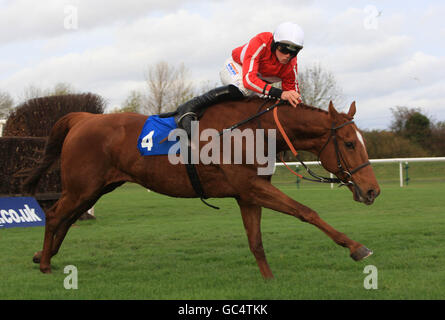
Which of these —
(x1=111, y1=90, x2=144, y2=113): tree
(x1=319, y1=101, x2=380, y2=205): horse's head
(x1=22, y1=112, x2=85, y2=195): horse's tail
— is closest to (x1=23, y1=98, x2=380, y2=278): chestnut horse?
(x1=319, y1=101, x2=380, y2=205): horse's head

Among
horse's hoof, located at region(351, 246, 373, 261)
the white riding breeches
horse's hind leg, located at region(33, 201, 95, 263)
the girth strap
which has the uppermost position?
the white riding breeches

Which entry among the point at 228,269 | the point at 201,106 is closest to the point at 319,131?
the point at 201,106

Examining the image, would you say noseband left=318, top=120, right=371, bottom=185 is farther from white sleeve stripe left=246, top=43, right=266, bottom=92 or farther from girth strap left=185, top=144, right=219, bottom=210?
girth strap left=185, top=144, right=219, bottom=210

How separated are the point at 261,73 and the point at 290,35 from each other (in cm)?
54

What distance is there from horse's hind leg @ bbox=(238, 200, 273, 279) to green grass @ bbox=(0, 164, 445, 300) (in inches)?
5.9

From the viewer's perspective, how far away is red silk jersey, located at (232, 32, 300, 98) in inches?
193

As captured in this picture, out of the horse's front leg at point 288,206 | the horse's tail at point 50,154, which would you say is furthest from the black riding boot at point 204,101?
the horse's tail at point 50,154

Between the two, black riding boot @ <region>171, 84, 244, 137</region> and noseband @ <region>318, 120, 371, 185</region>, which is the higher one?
black riding boot @ <region>171, 84, 244, 137</region>

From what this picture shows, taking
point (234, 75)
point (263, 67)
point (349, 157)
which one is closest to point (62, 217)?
point (234, 75)

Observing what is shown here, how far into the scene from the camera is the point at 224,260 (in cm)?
597

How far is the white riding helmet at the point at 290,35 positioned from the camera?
479 cm

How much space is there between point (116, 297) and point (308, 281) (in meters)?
1.71
